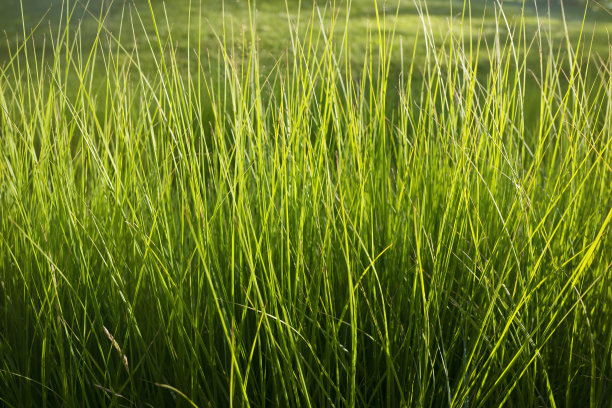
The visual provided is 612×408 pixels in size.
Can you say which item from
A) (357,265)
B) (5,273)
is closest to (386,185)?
(357,265)

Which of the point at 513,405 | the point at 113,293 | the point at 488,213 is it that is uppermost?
the point at 488,213

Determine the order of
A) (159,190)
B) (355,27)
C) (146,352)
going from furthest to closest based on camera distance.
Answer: (355,27)
(159,190)
(146,352)

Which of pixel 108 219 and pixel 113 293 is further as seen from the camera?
pixel 108 219

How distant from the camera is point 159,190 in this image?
0.96m

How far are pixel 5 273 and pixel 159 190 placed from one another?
0.33 metres

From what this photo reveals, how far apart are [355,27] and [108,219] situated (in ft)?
11.7

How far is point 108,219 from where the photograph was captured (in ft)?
3.39

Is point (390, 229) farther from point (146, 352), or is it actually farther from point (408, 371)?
point (146, 352)

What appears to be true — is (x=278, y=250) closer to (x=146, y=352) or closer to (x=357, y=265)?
(x=357, y=265)

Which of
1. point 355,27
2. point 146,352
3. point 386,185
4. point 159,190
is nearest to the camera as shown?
point 146,352

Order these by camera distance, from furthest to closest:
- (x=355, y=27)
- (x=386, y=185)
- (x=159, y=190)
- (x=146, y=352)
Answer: (x=355, y=27) → (x=386, y=185) → (x=159, y=190) → (x=146, y=352)

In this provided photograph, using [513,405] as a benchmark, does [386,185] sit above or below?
above

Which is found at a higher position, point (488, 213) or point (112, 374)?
point (488, 213)

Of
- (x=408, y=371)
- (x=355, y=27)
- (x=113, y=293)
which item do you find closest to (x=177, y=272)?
(x=113, y=293)
